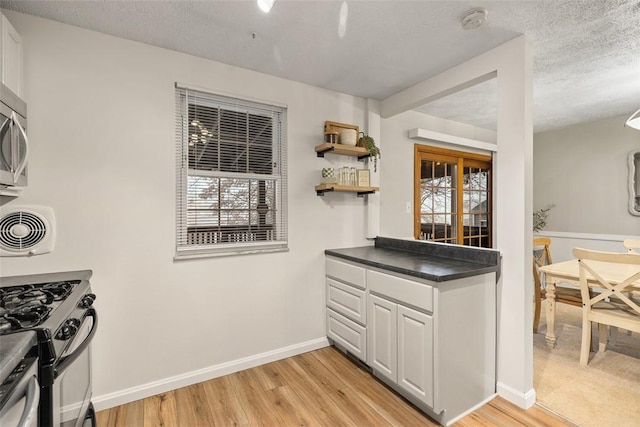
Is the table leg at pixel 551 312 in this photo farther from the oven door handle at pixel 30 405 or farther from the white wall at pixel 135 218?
the oven door handle at pixel 30 405

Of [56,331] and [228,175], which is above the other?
[228,175]

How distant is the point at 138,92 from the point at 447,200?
3603mm

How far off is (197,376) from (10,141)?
6.18 ft

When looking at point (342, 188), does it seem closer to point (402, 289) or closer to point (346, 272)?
point (346, 272)

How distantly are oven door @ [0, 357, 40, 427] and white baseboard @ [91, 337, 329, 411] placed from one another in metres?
1.30

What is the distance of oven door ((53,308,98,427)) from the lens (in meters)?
1.16

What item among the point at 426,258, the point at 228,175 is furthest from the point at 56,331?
the point at 426,258

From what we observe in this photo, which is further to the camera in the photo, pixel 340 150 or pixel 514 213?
pixel 340 150

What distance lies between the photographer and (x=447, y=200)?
4.09 meters

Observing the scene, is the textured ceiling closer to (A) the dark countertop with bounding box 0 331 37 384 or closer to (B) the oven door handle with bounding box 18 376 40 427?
(A) the dark countertop with bounding box 0 331 37 384

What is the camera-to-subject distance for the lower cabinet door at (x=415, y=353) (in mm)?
1844

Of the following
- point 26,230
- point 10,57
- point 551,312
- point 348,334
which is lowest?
point 348,334

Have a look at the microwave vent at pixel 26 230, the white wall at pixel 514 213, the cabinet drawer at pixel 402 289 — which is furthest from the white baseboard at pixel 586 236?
the microwave vent at pixel 26 230

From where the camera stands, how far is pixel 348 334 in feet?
8.44
